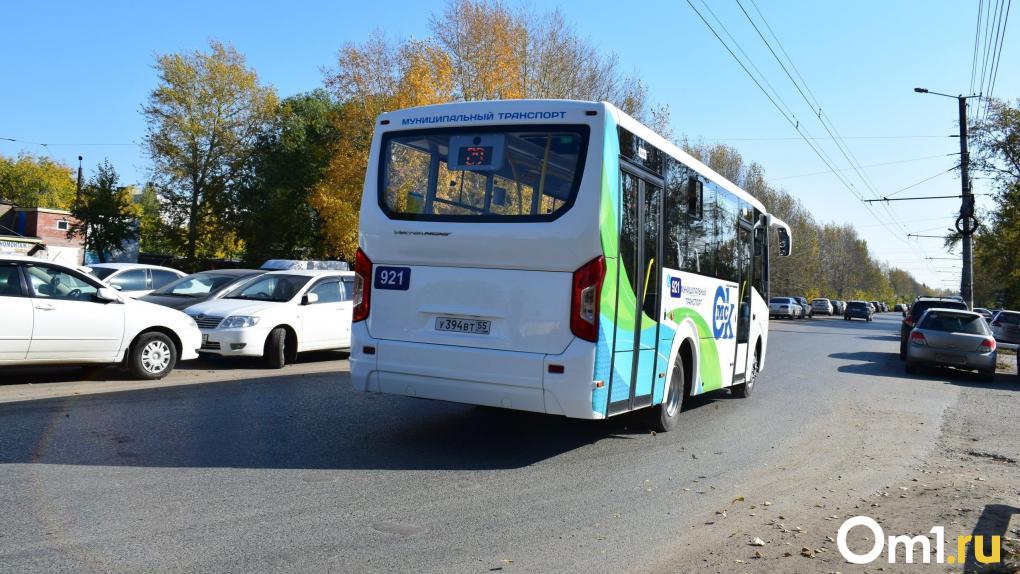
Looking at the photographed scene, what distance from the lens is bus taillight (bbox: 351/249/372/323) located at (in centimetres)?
759

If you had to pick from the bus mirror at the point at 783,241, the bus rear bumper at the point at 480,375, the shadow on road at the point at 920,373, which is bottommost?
the shadow on road at the point at 920,373

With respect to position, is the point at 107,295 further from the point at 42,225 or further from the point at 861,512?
the point at 42,225

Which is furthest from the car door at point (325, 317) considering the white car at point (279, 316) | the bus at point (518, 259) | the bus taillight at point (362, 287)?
the bus at point (518, 259)

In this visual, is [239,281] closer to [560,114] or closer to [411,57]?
[560,114]

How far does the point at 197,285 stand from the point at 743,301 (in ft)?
31.9

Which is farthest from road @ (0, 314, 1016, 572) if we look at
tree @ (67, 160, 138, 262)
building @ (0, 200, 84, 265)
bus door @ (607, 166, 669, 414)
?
building @ (0, 200, 84, 265)

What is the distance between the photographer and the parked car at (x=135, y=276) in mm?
18438

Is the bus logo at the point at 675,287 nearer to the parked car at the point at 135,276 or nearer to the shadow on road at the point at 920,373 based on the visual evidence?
the shadow on road at the point at 920,373

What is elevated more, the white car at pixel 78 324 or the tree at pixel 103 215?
the tree at pixel 103 215

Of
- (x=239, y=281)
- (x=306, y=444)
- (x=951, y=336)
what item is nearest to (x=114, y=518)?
(x=306, y=444)

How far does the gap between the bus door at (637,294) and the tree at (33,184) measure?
276 ft

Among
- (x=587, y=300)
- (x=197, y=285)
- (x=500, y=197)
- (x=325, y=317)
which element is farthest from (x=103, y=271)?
→ (x=587, y=300)

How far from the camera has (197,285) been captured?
15.0 m

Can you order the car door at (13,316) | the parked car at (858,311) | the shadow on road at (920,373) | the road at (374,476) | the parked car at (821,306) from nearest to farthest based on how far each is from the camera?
the road at (374,476) → the car door at (13,316) → the shadow on road at (920,373) → the parked car at (858,311) → the parked car at (821,306)
